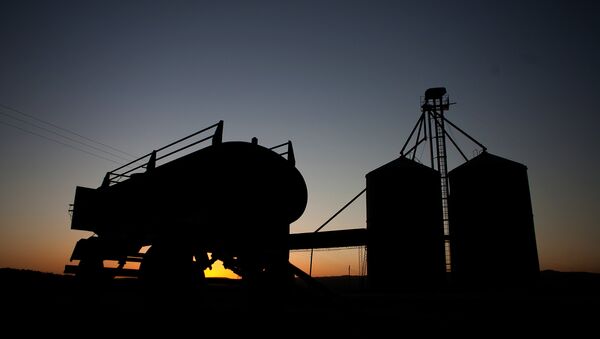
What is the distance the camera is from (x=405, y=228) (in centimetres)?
1848

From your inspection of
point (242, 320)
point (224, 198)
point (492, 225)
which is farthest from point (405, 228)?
point (224, 198)

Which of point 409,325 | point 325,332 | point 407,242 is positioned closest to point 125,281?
point 325,332

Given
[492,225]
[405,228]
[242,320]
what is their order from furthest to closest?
[405,228], [492,225], [242,320]

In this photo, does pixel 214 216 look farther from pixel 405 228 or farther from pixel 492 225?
pixel 492 225

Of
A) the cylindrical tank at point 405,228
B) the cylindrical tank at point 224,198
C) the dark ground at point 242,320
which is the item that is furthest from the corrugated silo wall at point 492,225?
the cylindrical tank at point 224,198

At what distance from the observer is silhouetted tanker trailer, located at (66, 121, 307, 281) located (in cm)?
787

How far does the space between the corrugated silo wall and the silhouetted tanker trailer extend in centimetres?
1207

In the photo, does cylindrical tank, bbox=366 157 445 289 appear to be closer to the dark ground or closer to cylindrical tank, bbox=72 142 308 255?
the dark ground

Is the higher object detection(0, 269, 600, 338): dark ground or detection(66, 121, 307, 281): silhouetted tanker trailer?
detection(66, 121, 307, 281): silhouetted tanker trailer

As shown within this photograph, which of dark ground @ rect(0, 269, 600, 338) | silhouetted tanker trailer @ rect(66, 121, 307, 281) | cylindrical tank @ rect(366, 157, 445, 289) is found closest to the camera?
dark ground @ rect(0, 269, 600, 338)

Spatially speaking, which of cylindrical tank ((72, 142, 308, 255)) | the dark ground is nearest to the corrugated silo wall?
the dark ground

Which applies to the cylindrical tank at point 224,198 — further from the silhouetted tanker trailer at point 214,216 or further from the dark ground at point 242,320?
the dark ground at point 242,320

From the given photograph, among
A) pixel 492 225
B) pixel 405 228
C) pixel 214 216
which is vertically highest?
pixel 492 225

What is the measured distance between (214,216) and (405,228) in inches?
506
